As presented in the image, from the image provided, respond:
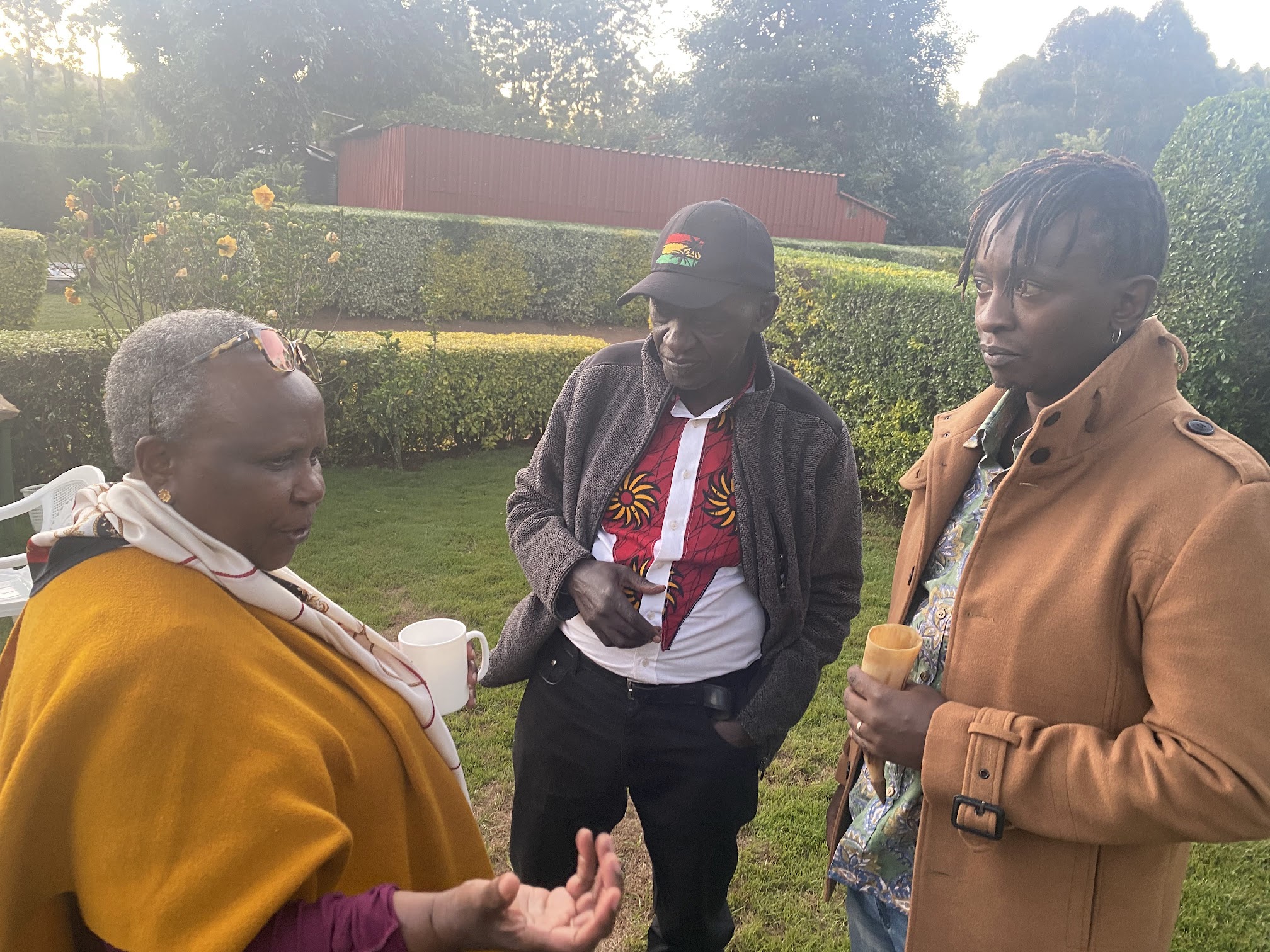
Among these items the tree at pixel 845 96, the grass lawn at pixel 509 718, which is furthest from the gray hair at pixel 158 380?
the tree at pixel 845 96

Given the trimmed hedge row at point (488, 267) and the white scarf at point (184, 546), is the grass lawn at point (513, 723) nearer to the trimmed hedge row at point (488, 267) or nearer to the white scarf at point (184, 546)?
the white scarf at point (184, 546)

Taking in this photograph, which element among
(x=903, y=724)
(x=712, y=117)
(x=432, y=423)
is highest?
(x=712, y=117)

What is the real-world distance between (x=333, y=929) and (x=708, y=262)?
162 cm

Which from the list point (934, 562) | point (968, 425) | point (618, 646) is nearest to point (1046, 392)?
point (968, 425)

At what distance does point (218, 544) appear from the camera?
1278mm

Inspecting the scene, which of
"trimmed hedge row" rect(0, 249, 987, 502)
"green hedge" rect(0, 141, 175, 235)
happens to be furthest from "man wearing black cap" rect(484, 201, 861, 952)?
"green hedge" rect(0, 141, 175, 235)

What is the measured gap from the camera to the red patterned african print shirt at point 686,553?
6.99 ft

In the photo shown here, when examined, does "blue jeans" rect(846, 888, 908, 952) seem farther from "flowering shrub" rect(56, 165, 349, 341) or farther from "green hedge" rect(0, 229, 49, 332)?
"green hedge" rect(0, 229, 49, 332)

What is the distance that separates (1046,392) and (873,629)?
58 centimetres

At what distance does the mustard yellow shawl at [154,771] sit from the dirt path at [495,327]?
13.8 m

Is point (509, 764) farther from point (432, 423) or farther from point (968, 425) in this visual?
point (432, 423)

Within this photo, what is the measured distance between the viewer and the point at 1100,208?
1.37m

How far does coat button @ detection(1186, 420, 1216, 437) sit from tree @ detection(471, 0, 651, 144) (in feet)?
141

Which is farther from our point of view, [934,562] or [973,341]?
[973,341]
